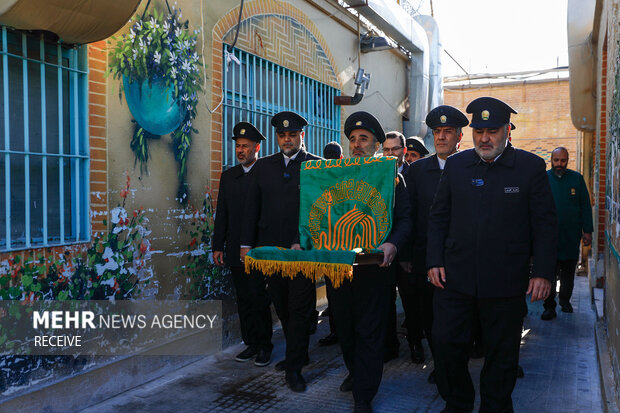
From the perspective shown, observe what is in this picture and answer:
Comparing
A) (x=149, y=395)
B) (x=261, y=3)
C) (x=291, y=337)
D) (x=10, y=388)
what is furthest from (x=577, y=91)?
(x=10, y=388)

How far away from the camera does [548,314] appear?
20.3ft

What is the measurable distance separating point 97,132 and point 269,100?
2618 mm

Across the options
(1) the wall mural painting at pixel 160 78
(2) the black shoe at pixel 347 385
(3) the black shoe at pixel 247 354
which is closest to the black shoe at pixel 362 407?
(2) the black shoe at pixel 347 385

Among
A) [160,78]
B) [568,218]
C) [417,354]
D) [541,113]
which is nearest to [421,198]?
[417,354]

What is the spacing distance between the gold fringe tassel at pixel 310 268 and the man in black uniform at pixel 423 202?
43.9 inches

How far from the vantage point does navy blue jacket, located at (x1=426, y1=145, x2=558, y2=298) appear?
3166 mm

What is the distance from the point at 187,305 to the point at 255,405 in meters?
1.31

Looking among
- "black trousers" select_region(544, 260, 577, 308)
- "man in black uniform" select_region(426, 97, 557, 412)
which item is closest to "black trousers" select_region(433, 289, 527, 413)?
"man in black uniform" select_region(426, 97, 557, 412)

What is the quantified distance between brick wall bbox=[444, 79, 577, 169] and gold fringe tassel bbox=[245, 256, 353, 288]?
57.4 ft

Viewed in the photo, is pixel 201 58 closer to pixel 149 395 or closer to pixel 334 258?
pixel 334 258

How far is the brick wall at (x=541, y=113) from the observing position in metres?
19.3

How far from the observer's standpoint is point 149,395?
3.97 m

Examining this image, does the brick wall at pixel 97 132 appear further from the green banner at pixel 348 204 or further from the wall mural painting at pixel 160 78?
the green banner at pixel 348 204

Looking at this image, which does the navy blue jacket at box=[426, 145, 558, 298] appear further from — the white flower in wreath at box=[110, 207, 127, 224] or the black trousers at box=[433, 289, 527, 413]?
the white flower in wreath at box=[110, 207, 127, 224]
